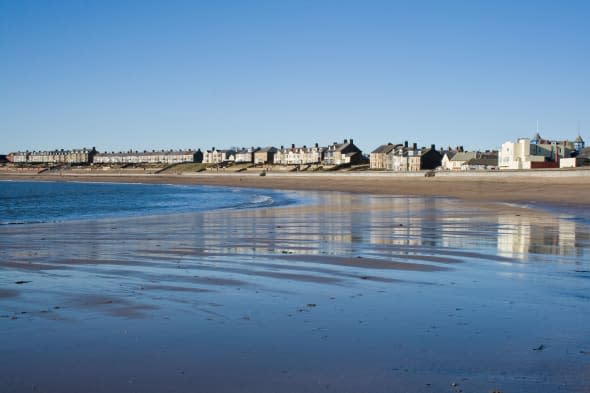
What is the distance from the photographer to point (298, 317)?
6.72 m

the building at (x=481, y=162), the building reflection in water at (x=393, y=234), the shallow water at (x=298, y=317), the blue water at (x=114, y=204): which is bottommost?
the blue water at (x=114, y=204)

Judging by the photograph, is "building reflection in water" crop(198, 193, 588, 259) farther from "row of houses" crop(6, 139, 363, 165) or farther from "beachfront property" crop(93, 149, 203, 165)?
"beachfront property" crop(93, 149, 203, 165)

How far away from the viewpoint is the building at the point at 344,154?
5231 inches

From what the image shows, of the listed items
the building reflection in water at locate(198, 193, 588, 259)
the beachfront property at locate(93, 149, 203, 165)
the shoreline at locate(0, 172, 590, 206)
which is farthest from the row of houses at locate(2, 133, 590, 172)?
the building reflection in water at locate(198, 193, 588, 259)

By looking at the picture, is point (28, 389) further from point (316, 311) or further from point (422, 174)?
point (422, 174)

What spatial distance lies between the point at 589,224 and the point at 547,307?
1203cm

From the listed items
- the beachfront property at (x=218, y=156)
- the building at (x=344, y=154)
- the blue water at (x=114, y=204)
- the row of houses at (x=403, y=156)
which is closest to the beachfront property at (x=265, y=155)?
the row of houses at (x=403, y=156)

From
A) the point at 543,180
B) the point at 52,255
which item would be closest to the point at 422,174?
the point at 543,180

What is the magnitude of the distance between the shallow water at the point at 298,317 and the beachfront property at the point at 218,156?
516ft

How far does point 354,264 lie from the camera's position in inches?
423

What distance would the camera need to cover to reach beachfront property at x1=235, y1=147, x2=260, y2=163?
163000 millimetres

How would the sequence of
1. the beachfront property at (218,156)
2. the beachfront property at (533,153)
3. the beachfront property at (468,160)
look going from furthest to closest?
the beachfront property at (218,156) → the beachfront property at (468,160) → the beachfront property at (533,153)

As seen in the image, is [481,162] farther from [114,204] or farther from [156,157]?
[156,157]

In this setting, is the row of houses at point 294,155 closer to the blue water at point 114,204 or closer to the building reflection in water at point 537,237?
the blue water at point 114,204
